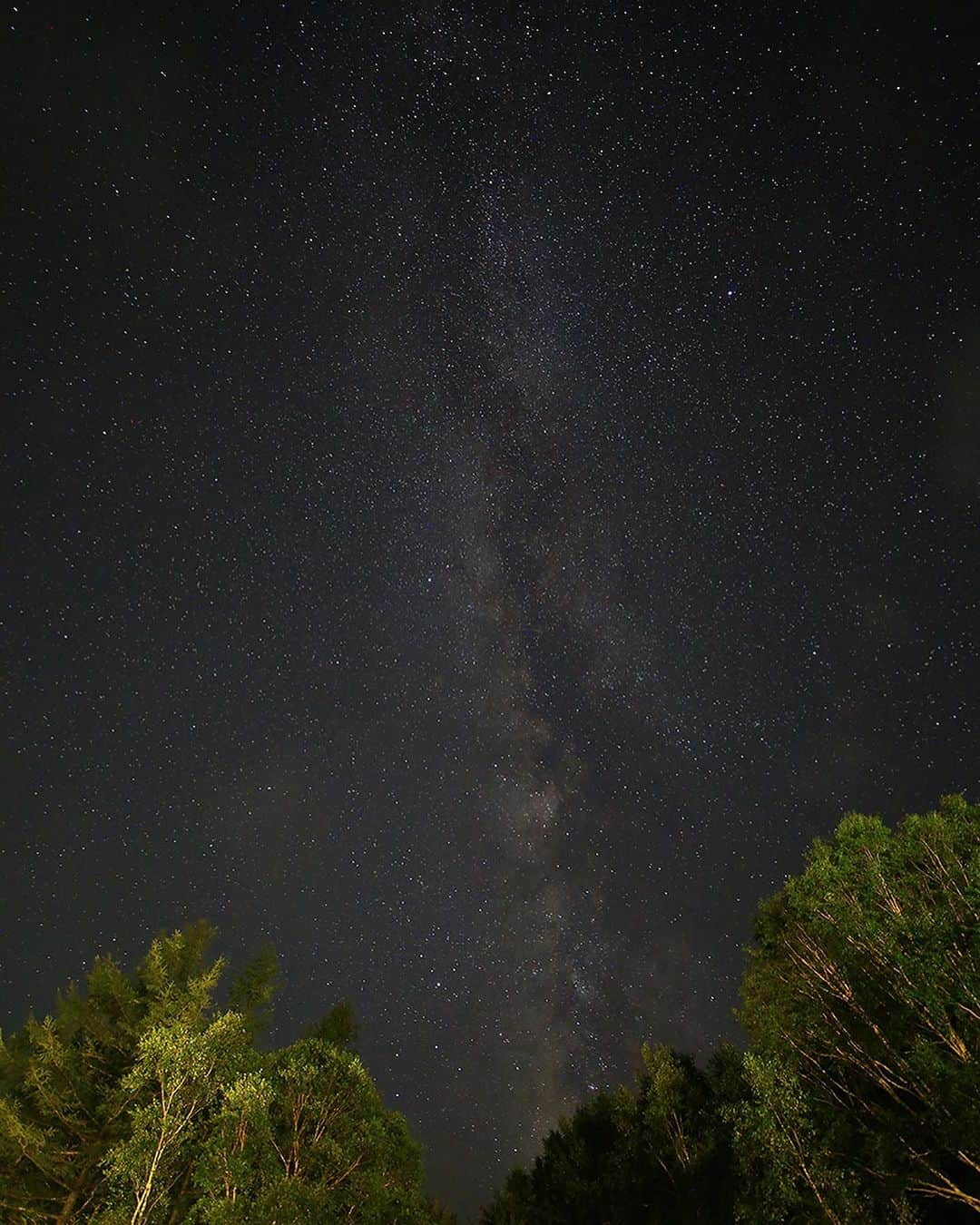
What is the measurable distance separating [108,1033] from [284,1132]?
7546 millimetres

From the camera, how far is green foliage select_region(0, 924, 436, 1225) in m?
16.5

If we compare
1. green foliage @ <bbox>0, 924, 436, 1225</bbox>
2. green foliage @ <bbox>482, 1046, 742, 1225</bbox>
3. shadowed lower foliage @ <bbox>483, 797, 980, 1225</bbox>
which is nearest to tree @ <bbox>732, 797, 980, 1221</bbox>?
shadowed lower foliage @ <bbox>483, 797, 980, 1225</bbox>

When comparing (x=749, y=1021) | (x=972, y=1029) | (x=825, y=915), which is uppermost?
(x=825, y=915)

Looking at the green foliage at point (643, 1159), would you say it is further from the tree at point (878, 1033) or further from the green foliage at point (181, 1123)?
the green foliage at point (181, 1123)

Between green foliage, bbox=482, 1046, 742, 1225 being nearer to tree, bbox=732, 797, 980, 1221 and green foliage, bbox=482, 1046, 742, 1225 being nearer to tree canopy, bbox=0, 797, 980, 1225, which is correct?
tree canopy, bbox=0, 797, 980, 1225

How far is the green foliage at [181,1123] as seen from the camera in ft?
54.2

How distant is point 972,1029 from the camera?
15.1 metres

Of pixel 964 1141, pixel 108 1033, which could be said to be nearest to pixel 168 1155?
pixel 108 1033

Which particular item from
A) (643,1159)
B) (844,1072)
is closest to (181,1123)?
(844,1072)

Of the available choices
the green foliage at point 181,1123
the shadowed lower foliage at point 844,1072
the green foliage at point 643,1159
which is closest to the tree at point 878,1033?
the shadowed lower foliage at point 844,1072

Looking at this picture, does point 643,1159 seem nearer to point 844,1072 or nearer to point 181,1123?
point 844,1072

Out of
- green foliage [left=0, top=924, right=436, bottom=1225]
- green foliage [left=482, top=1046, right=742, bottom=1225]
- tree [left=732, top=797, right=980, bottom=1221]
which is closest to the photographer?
tree [left=732, top=797, right=980, bottom=1221]

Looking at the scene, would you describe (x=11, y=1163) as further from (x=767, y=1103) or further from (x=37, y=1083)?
(x=767, y=1103)

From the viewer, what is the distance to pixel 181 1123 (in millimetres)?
17188
